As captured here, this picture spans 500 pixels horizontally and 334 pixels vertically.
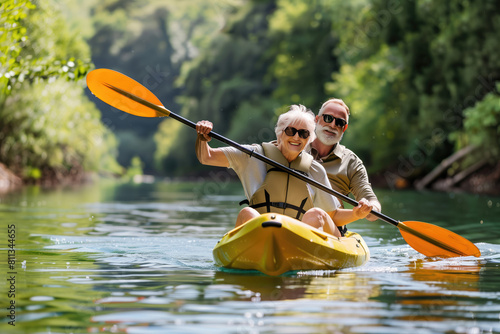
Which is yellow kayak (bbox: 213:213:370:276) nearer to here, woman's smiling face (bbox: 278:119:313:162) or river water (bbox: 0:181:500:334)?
river water (bbox: 0:181:500:334)

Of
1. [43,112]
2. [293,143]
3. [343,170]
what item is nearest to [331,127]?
[343,170]

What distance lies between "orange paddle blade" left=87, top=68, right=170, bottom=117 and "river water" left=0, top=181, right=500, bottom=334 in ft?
4.41

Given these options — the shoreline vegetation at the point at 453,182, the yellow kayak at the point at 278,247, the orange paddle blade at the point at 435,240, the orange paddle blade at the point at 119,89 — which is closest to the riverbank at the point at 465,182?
the shoreline vegetation at the point at 453,182

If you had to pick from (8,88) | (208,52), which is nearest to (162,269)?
(8,88)

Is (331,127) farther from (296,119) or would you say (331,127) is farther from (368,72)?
(368,72)

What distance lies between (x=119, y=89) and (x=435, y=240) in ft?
10.7

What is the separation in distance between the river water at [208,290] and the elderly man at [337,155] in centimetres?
69

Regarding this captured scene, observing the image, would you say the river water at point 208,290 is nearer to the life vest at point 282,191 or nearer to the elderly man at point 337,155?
the life vest at point 282,191

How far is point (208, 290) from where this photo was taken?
16.4 ft

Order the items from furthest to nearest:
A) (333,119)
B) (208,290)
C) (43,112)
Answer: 1. (43,112)
2. (333,119)
3. (208,290)

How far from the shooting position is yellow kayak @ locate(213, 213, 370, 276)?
5.47 m

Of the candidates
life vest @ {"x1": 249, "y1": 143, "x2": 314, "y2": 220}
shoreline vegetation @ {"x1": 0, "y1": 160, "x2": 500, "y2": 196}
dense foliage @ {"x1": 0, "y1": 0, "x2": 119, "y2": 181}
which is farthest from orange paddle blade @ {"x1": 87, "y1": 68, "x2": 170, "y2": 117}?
shoreline vegetation @ {"x1": 0, "y1": 160, "x2": 500, "y2": 196}

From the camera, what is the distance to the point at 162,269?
20.1 ft

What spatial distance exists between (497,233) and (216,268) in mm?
4948
